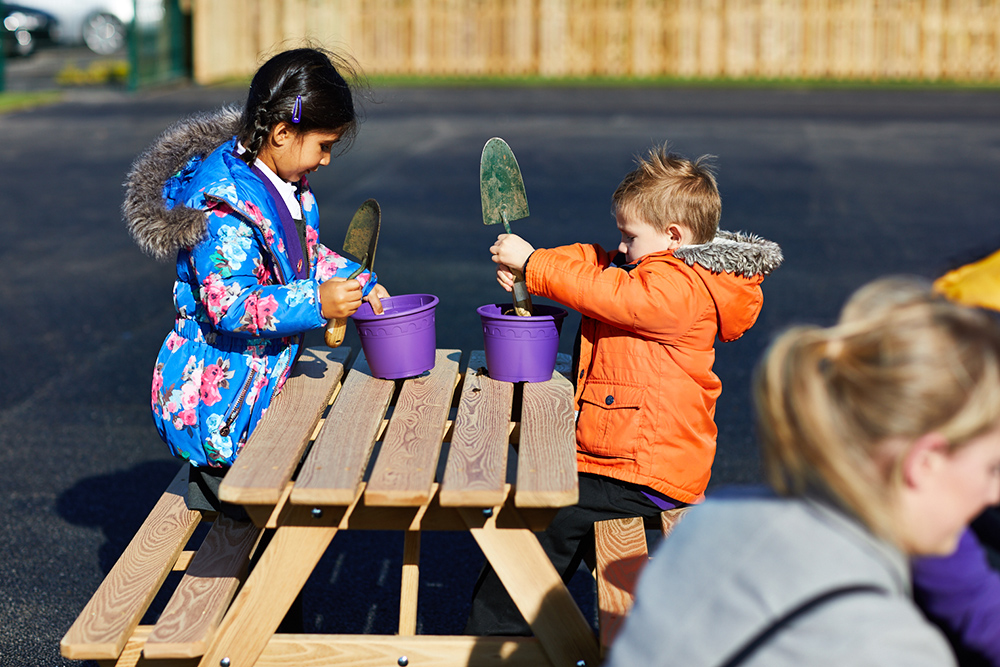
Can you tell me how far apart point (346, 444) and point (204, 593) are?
1.59 ft

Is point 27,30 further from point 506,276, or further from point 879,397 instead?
point 879,397

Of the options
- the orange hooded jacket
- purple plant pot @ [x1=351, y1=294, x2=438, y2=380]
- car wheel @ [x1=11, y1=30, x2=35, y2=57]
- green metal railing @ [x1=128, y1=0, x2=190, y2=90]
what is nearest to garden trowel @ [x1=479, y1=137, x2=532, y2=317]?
the orange hooded jacket

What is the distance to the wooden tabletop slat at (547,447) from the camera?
1.98m

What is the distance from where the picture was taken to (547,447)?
222 cm

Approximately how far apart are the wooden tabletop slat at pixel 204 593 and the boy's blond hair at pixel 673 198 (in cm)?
127

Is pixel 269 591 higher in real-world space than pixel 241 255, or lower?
lower

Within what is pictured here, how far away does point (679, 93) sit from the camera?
1639cm

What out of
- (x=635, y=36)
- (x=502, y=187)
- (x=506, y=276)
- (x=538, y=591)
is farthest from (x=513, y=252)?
(x=635, y=36)

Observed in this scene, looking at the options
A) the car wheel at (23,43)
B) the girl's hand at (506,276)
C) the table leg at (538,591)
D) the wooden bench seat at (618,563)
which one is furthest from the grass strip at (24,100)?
the table leg at (538,591)

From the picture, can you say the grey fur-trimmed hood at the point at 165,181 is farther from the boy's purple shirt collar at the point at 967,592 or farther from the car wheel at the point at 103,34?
the car wheel at the point at 103,34

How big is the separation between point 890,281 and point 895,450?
265 millimetres

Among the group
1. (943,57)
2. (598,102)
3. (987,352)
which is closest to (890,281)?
(987,352)

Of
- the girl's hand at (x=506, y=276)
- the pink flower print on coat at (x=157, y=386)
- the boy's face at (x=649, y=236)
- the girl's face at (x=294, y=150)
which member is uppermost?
the girl's face at (x=294, y=150)

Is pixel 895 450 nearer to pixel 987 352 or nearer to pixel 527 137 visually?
pixel 987 352
